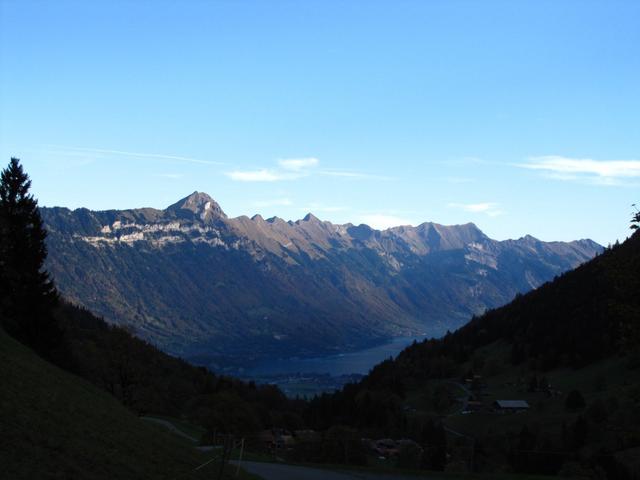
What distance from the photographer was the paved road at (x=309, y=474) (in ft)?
113

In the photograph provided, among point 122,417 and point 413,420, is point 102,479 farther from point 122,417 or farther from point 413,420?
point 413,420

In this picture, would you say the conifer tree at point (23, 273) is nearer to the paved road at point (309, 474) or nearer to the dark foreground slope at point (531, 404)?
the paved road at point (309, 474)

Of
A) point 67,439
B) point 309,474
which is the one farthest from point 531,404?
point 67,439

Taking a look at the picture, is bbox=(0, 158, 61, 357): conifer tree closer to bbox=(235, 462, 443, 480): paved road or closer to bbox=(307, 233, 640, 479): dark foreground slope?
bbox=(235, 462, 443, 480): paved road

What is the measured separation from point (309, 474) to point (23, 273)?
2969cm

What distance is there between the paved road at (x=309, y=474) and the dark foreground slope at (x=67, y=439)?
5892 millimetres

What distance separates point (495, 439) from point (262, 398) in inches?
3351

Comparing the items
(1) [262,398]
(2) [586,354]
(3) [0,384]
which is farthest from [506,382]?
(3) [0,384]

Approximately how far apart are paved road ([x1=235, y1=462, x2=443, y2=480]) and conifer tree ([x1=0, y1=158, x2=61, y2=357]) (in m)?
21.9

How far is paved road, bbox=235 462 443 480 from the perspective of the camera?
113 feet

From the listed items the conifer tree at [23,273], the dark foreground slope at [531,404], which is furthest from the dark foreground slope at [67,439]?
the dark foreground slope at [531,404]

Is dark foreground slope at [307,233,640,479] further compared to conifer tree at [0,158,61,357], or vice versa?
dark foreground slope at [307,233,640,479]

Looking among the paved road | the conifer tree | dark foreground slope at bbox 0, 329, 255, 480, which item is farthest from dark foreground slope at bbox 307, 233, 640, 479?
the conifer tree

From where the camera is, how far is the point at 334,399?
165000 mm
